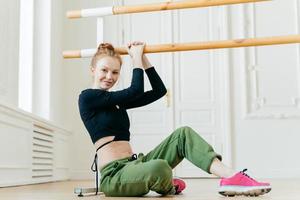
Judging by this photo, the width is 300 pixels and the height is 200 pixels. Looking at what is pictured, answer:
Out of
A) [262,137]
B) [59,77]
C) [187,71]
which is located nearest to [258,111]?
[262,137]

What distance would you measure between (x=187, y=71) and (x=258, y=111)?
2.51ft

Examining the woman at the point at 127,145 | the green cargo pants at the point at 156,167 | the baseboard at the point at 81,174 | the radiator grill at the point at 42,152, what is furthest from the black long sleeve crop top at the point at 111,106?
the baseboard at the point at 81,174

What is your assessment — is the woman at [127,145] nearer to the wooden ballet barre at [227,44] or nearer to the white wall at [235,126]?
the wooden ballet barre at [227,44]

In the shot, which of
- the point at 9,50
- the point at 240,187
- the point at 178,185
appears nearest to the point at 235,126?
the point at 9,50

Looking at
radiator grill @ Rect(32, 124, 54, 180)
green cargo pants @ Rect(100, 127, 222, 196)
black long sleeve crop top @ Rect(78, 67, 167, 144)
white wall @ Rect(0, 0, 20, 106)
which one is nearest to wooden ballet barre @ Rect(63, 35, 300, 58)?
black long sleeve crop top @ Rect(78, 67, 167, 144)

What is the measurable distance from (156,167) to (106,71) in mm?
452

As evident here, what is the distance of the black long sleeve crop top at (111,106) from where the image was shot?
1854mm

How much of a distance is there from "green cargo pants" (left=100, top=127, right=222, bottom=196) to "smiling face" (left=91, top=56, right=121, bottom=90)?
1.02 ft

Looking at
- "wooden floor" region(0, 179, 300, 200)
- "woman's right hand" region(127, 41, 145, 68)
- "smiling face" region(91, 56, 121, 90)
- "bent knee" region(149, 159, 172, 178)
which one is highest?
"woman's right hand" region(127, 41, 145, 68)

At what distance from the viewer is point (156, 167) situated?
170 cm

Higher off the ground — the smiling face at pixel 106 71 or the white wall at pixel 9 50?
the white wall at pixel 9 50

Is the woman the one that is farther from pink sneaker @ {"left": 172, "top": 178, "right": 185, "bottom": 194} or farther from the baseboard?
the baseboard

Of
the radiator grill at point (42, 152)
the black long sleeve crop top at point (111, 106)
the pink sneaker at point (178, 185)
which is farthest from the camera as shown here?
the radiator grill at point (42, 152)

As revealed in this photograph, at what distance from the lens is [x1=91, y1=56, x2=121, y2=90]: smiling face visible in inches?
75.2
